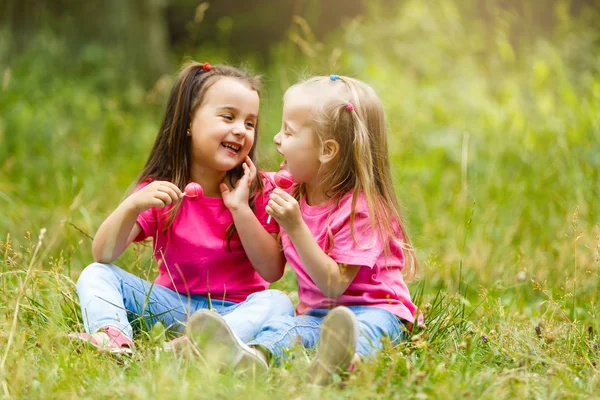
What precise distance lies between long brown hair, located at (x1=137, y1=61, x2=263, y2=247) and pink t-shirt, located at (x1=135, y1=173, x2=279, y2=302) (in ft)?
0.15

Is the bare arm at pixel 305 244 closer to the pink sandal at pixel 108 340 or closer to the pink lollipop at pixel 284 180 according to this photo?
the pink lollipop at pixel 284 180

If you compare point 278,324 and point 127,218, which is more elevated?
point 127,218

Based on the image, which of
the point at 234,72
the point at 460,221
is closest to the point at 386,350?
the point at 234,72

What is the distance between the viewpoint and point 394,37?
23.0 feet

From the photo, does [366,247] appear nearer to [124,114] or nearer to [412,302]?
[412,302]

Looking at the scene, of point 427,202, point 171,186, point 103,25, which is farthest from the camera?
point 103,25

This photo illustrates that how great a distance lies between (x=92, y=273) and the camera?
98.3 inches

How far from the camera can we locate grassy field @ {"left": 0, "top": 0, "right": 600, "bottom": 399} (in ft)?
6.61

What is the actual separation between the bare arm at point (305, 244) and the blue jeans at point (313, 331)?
0.14 m

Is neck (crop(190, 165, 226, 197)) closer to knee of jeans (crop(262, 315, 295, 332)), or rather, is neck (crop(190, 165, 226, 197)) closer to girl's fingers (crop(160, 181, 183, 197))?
girl's fingers (crop(160, 181, 183, 197))

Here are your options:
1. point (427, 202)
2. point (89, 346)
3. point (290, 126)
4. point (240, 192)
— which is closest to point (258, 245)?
point (240, 192)

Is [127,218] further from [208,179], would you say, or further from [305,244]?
[305,244]

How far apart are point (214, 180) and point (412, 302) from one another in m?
0.82

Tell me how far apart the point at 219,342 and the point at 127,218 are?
0.61m
